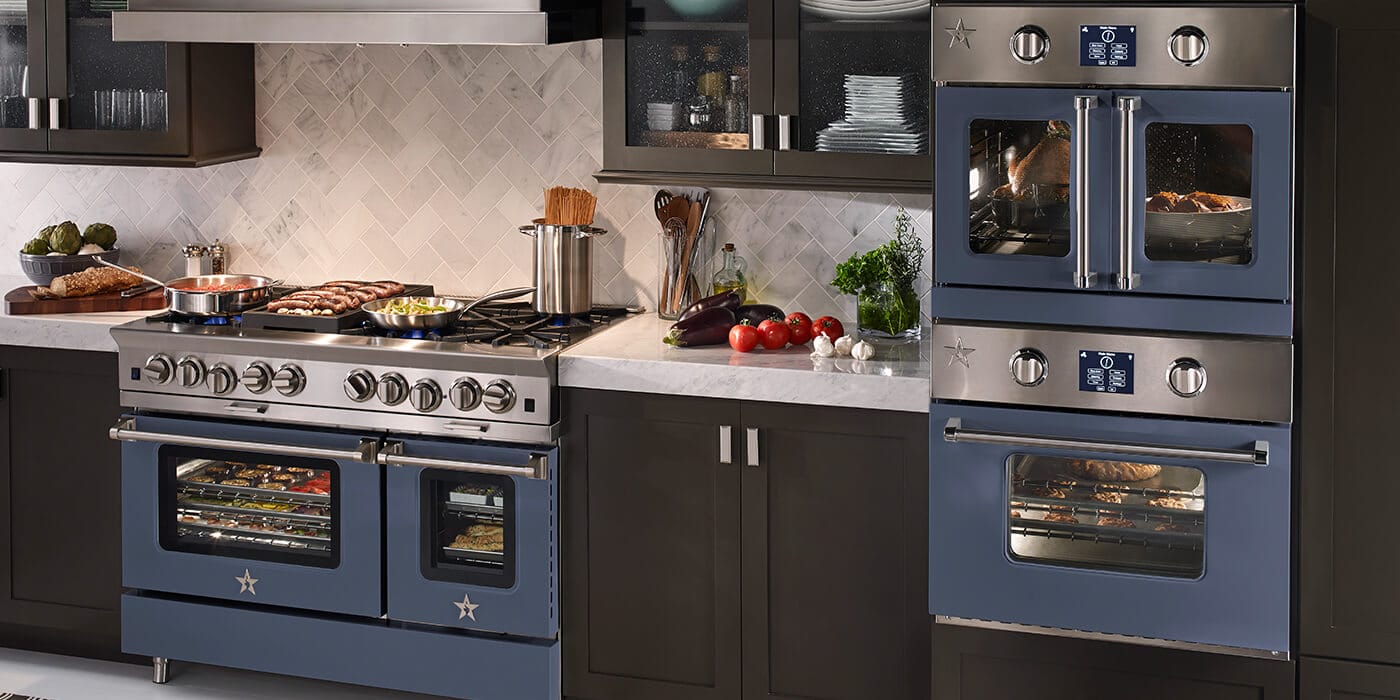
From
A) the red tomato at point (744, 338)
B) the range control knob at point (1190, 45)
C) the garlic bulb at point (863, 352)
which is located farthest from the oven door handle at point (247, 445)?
the range control knob at point (1190, 45)

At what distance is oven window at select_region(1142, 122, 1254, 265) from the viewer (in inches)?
124

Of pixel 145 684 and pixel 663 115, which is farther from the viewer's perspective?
pixel 145 684

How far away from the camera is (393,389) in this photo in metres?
3.77

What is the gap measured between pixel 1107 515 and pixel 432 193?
2.15 m

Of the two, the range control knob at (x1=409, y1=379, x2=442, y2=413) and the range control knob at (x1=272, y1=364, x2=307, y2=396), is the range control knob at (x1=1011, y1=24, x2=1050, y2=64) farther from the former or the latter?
the range control knob at (x1=272, y1=364, x2=307, y2=396)

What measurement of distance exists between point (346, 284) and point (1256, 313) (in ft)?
7.93

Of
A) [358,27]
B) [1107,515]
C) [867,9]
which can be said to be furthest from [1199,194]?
[358,27]

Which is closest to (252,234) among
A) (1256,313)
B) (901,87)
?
(901,87)

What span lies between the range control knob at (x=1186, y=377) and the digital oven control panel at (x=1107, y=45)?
0.62 meters

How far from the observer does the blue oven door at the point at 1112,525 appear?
3240 mm

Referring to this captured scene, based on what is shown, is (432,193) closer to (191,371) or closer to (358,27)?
(358,27)

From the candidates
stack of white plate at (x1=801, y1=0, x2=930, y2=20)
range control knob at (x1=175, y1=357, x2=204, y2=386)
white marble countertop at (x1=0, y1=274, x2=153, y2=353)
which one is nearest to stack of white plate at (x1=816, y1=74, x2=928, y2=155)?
stack of white plate at (x1=801, y1=0, x2=930, y2=20)

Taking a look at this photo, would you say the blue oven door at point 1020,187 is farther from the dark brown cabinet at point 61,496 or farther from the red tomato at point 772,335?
the dark brown cabinet at point 61,496

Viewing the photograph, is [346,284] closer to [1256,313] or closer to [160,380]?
[160,380]
